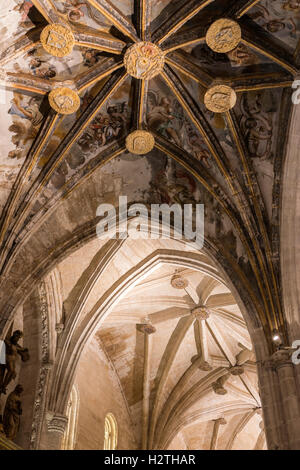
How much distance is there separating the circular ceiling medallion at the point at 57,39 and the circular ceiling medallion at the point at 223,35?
2601 mm

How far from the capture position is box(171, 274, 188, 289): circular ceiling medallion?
1803 cm

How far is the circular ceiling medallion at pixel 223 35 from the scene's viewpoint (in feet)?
37.2

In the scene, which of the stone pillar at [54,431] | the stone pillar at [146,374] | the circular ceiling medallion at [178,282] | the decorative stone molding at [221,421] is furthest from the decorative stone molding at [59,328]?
the decorative stone molding at [221,421]

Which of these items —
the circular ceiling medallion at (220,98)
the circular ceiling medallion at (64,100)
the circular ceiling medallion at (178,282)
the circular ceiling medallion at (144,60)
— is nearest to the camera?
the circular ceiling medallion at (144,60)

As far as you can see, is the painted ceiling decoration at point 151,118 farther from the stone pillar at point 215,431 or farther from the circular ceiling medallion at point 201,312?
the stone pillar at point 215,431

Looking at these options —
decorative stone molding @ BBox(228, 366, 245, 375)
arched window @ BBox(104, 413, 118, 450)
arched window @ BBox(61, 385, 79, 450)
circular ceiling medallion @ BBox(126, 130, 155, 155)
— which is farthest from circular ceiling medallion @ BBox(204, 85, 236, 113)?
decorative stone molding @ BBox(228, 366, 245, 375)

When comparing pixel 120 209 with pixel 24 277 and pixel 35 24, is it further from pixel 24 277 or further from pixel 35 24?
pixel 35 24

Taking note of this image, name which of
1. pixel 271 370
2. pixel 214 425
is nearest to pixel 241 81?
pixel 271 370

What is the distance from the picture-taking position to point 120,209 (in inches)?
561

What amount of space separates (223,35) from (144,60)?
1.65 m

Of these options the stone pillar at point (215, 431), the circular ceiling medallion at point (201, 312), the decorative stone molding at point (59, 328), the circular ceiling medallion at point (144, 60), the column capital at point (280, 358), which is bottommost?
the column capital at point (280, 358)

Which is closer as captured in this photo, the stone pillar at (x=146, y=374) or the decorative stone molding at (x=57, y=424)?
the decorative stone molding at (x=57, y=424)

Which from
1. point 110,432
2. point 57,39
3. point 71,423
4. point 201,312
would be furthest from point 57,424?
point 57,39

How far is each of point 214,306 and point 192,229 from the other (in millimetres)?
5614
